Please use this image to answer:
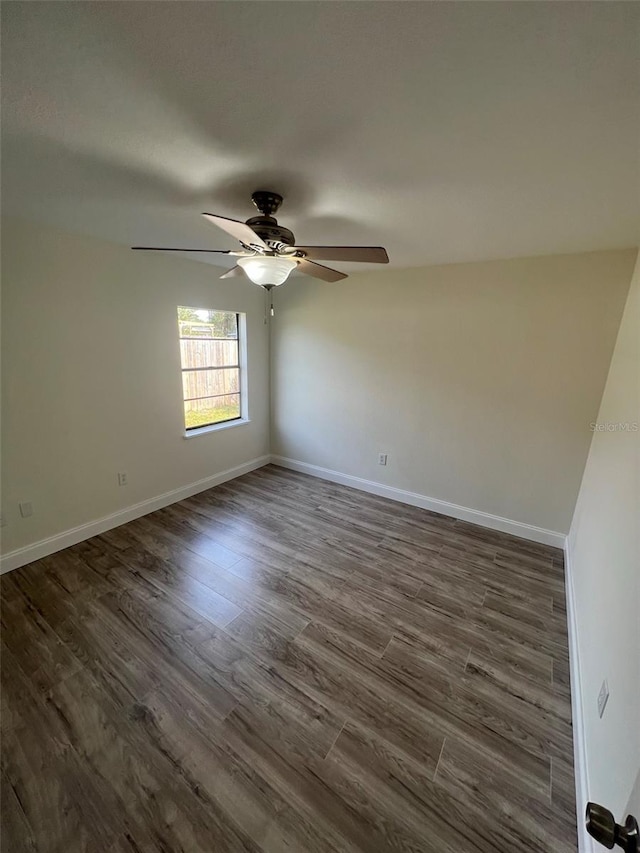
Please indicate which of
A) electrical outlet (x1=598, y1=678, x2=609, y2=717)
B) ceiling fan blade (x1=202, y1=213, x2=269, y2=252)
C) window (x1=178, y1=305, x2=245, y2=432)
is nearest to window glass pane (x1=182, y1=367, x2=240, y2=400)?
window (x1=178, y1=305, x2=245, y2=432)

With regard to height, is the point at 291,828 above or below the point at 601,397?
below

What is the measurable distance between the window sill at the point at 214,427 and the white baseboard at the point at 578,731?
134 inches

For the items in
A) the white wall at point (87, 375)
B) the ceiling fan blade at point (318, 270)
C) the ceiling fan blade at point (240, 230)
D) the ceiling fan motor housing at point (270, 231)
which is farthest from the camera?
the white wall at point (87, 375)

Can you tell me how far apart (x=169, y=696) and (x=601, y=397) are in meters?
3.32

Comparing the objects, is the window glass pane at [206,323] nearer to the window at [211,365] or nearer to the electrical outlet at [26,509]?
the window at [211,365]

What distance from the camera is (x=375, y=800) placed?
4.16 feet

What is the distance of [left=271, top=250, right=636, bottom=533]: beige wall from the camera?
8.25 ft

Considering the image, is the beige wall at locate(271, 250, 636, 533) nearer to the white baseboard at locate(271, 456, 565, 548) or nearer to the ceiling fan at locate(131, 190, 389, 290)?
the white baseboard at locate(271, 456, 565, 548)

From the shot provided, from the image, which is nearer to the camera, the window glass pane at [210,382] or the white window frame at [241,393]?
the window glass pane at [210,382]

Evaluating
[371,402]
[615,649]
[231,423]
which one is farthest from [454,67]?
[231,423]

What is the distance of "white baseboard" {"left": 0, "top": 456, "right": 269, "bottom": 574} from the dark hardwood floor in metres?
0.08

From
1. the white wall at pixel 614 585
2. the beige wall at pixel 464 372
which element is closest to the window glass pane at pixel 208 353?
the beige wall at pixel 464 372

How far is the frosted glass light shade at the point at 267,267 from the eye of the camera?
65.3 inches

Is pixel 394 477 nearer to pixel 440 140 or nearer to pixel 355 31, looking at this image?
pixel 440 140
